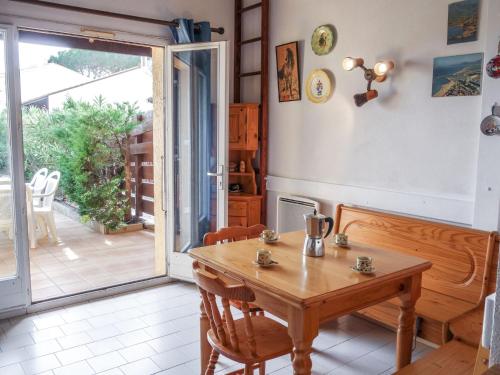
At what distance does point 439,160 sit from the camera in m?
2.99

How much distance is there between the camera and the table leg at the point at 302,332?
1757 millimetres

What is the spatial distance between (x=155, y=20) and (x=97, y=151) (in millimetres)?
3037

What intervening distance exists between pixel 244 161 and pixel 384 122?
158 centimetres

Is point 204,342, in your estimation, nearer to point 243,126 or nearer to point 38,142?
point 243,126

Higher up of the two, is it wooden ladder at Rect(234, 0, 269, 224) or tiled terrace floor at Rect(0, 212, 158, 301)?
wooden ladder at Rect(234, 0, 269, 224)

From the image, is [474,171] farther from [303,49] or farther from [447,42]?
[303,49]

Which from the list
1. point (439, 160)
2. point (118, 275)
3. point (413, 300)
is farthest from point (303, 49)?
point (118, 275)

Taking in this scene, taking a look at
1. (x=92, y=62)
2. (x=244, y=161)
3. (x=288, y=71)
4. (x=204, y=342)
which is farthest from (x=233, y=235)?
(x=92, y=62)

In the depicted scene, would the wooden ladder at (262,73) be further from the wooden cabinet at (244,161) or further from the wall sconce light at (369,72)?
the wall sconce light at (369,72)

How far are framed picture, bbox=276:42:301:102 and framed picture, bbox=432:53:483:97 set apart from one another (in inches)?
51.9

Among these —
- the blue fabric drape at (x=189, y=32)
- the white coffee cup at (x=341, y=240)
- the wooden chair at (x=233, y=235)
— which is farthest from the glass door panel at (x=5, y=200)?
the white coffee cup at (x=341, y=240)

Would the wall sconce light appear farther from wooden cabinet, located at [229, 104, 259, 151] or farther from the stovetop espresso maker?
the stovetop espresso maker

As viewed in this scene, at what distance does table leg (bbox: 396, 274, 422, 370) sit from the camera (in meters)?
2.18

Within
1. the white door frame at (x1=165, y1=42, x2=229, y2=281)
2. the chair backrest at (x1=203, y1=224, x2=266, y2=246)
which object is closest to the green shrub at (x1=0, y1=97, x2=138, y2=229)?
the white door frame at (x1=165, y1=42, x2=229, y2=281)
